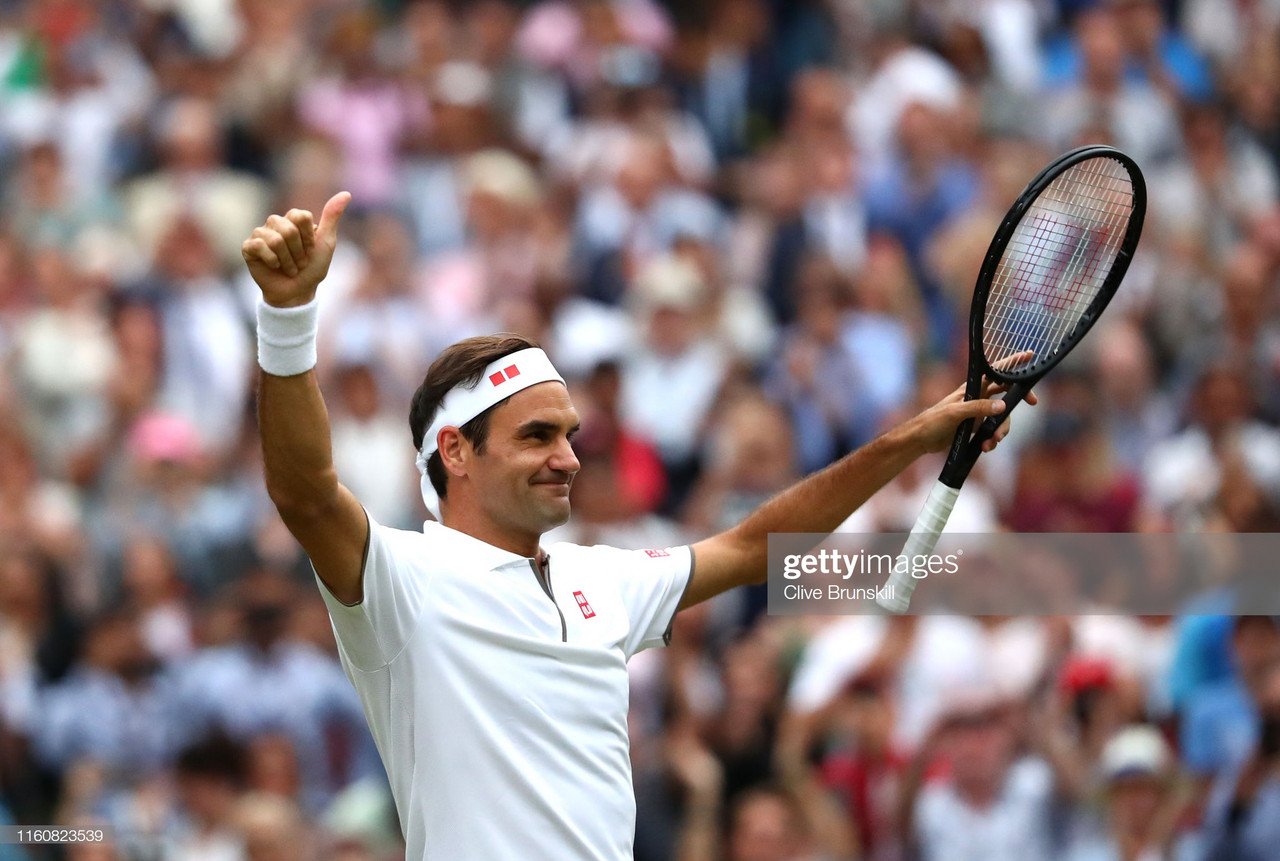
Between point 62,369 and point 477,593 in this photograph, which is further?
point 62,369

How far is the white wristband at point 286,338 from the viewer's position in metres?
3.85

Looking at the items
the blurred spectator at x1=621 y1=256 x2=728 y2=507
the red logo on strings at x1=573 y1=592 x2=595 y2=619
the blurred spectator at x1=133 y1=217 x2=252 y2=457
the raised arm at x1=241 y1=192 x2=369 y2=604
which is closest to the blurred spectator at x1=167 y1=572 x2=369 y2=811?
the blurred spectator at x1=133 y1=217 x2=252 y2=457

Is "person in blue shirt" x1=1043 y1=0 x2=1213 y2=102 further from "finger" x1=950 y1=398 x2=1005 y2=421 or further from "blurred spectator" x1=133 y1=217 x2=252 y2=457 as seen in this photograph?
"finger" x1=950 y1=398 x2=1005 y2=421

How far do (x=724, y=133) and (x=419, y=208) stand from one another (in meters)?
1.81

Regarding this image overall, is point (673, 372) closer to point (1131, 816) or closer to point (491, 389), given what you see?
point (1131, 816)

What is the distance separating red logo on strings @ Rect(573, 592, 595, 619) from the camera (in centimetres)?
446

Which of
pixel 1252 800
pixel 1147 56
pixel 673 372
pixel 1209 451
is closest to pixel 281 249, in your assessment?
pixel 1252 800

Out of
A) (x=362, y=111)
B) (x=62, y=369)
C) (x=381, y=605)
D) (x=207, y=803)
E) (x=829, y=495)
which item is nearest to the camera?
(x=381, y=605)

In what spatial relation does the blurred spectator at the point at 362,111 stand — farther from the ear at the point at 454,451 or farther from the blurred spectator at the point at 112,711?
the ear at the point at 454,451

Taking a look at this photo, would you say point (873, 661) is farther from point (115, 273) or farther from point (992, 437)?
point (115, 273)

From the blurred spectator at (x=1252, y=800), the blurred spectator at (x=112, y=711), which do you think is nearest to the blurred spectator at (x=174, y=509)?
the blurred spectator at (x=112, y=711)

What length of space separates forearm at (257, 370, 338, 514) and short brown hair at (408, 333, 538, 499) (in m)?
0.61

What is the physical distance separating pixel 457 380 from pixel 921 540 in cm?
107

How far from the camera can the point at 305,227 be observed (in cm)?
380
